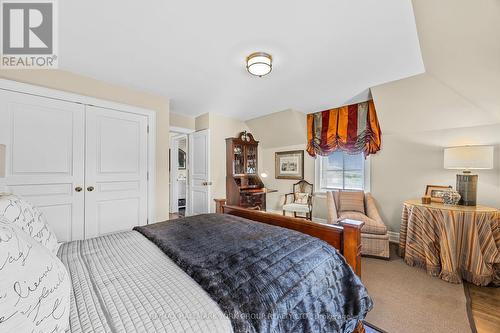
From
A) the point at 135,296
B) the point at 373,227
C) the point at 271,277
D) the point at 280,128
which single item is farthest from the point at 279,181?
the point at 135,296

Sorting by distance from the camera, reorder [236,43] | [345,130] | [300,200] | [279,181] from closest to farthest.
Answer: [236,43]
[345,130]
[300,200]
[279,181]

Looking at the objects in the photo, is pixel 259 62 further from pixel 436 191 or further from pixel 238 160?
pixel 436 191

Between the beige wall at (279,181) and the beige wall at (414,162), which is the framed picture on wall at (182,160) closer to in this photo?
the beige wall at (279,181)

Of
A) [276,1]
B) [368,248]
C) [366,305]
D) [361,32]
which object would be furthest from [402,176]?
[276,1]

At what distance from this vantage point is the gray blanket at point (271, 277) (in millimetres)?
836

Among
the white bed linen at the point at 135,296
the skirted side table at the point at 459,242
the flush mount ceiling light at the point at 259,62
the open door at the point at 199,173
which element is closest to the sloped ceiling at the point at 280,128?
the open door at the point at 199,173

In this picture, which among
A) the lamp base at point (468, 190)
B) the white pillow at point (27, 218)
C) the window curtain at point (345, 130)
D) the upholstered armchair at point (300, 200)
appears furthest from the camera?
the upholstered armchair at point (300, 200)

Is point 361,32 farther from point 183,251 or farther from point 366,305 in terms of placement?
point 183,251

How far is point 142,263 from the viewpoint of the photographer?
3.73 ft

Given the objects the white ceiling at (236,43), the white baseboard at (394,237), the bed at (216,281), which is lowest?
the white baseboard at (394,237)

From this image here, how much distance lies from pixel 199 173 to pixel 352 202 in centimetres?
289

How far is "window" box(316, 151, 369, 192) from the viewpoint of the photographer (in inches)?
148

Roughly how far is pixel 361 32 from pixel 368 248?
254 cm

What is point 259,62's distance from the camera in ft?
6.98
